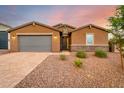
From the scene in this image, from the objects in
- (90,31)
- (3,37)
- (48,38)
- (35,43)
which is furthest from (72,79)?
(3,37)

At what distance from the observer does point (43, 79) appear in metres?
6.79

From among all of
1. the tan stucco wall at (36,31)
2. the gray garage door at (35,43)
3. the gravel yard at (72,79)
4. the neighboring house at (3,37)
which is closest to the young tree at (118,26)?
the gravel yard at (72,79)

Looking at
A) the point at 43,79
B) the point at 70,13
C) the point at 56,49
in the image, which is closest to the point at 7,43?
the point at 56,49

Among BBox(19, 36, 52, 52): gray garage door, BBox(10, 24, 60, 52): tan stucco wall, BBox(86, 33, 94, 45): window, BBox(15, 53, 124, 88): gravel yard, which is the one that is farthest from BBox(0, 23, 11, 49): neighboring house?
BBox(15, 53, 124, 88): gravel yard

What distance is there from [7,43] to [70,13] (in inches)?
339

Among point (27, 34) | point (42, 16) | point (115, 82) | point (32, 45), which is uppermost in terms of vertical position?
point (42, 16)

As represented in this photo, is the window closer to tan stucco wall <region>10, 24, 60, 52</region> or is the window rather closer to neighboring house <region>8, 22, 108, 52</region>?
neighboring house <region>8, 22, 108, 52</region>

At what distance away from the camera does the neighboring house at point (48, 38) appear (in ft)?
62.6

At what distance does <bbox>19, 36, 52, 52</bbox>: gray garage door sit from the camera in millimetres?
19141

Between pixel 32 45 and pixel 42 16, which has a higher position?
Result: pixel 42 16

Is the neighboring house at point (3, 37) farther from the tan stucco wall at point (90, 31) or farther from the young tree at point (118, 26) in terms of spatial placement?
the young tree at point (118, 26)
